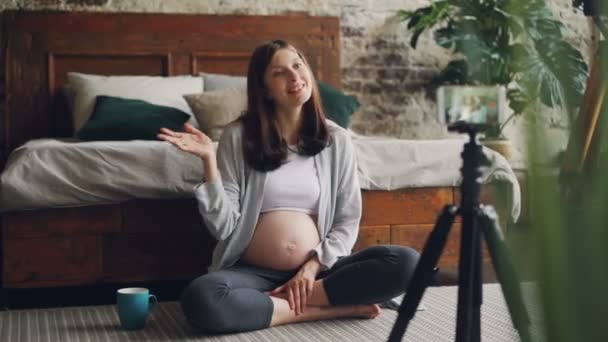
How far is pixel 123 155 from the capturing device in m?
3.26

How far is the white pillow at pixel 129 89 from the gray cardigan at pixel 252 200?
4.37ft

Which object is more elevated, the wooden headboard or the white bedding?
the wooden headboard

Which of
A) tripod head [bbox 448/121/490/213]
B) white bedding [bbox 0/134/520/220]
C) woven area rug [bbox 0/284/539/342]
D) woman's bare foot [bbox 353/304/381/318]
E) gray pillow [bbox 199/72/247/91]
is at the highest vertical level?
gray pillow [bbox 199/72/247/91]

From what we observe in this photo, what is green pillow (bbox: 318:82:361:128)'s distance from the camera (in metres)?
4.20

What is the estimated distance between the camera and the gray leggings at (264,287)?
8.50 ft

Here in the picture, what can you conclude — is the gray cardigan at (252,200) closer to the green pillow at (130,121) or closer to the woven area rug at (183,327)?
the woven area rug at (183,327)

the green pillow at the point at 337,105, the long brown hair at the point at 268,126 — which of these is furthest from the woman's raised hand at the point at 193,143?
the green pillow at the point at 337,105

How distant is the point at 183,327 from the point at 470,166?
1495 millimetres

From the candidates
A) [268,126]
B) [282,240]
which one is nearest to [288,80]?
[268,126]

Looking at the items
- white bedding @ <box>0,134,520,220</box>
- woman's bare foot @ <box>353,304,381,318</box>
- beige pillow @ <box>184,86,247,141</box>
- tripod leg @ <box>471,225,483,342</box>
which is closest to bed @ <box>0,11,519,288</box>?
white bedding @ <box>0,134,520,220</box>

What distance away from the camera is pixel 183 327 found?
2.76m

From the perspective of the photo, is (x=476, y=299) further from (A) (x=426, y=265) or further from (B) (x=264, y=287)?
(B) (x=264, y=287)

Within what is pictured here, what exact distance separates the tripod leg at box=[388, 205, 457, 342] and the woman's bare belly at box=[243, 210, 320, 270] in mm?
1047

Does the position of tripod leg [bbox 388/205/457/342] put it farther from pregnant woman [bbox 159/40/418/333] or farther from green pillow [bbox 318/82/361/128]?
green pillow [bbox 318/82/361/128]
